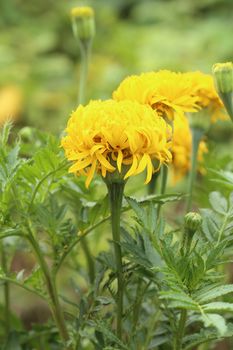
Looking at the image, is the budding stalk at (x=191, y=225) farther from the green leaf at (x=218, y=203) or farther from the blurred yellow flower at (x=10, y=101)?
the blurred yellow flower at (x=10, y=101)

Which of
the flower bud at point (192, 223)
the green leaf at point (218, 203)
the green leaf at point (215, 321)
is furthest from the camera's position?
the green leaf at point (218, 203)

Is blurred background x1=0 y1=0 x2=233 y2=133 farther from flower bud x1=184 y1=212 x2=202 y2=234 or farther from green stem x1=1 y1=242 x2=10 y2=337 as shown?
flower bud x1=184 y1=212 x2=202 y2=234

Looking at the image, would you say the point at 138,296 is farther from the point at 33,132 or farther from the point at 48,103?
the point at 48,103

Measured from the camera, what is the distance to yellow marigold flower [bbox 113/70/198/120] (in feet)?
2.18

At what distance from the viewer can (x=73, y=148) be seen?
596 millimetres

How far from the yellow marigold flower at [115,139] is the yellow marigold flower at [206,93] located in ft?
0.44

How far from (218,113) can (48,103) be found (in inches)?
90.8

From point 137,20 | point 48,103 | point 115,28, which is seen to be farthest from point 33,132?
point 137,20

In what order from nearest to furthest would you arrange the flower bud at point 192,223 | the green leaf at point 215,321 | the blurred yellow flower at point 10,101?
1. the green leaf at point 215,321
2. the flower bud at point 192,223
3. the blurred yellow flower at point 10,101

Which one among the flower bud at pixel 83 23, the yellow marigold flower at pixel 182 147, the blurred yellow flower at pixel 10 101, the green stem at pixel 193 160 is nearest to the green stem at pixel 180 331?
the green stem at pixel 193 160

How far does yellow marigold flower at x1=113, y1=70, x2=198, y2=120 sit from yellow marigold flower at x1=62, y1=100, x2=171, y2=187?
6 cm

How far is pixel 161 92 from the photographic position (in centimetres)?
67

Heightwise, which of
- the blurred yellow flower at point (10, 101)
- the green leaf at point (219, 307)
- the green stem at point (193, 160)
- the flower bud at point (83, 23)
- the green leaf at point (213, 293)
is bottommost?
the green leaf at point (219, 307)

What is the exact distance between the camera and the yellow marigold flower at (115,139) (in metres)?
0.58
